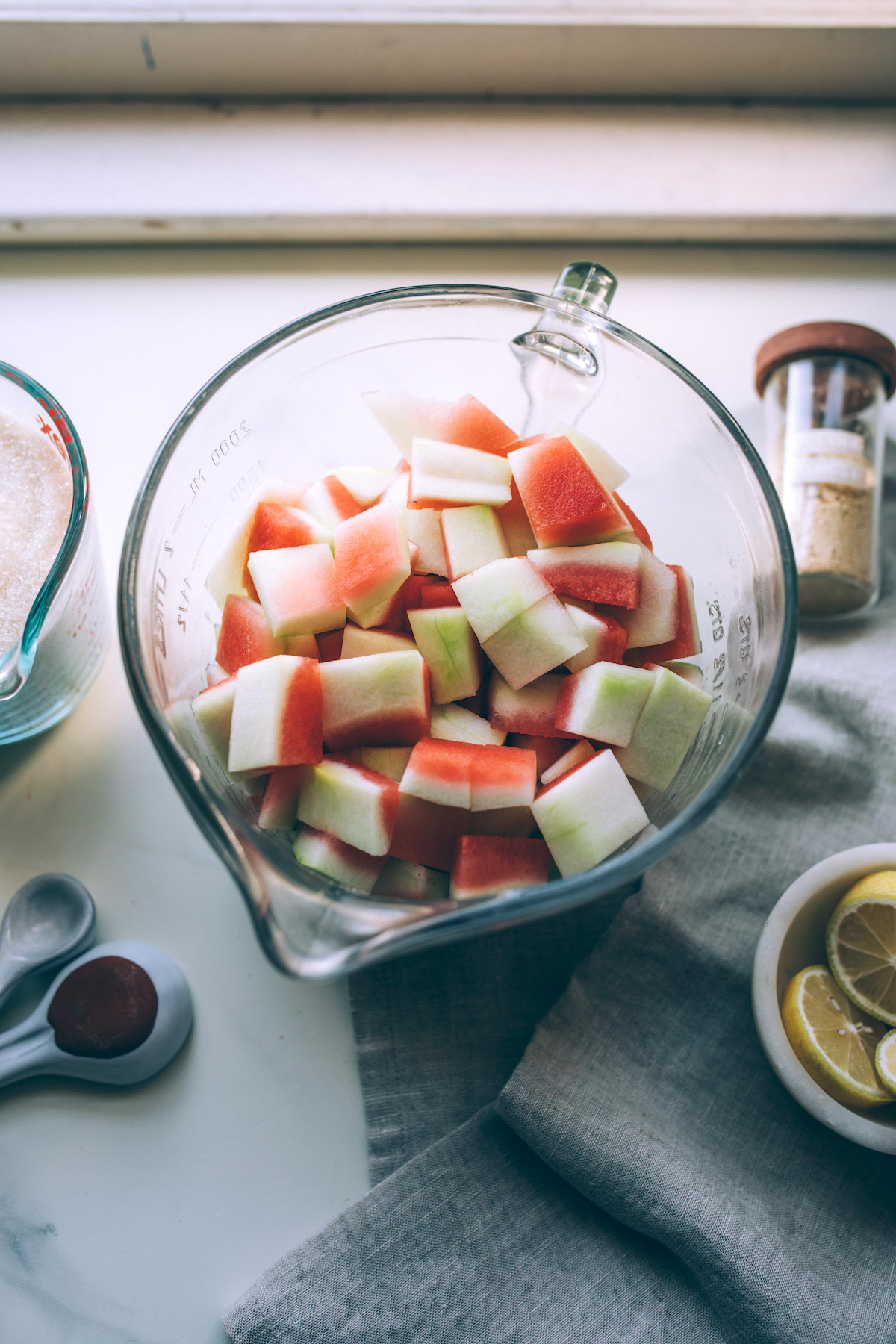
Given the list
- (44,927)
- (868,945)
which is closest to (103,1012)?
(44,927)

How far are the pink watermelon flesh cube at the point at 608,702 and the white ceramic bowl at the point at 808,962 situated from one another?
0.31 metres

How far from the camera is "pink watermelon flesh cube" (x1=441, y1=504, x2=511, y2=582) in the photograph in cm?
86

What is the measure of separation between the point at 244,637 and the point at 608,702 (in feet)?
1.15

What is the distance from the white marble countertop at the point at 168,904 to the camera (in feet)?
3.08

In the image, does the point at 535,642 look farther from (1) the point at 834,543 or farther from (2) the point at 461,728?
(1) the point at 834,543

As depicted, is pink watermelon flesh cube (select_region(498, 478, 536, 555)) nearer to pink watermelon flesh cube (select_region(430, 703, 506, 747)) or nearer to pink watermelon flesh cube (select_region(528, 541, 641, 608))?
pink watermelon flesh cube (select_region(528, 541, 641, 608))

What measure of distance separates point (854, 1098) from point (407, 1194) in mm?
473

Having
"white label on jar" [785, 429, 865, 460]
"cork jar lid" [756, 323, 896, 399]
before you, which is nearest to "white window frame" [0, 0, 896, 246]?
"cork jar lid" [756, 323, 896, 399]

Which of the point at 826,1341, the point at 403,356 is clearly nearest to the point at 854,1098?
the point at 826,1341

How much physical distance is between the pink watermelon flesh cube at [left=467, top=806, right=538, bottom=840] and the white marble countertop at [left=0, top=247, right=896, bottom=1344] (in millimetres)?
325

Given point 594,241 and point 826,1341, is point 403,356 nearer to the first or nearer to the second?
point 594,241

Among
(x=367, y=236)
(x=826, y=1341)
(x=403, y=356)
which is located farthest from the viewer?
(x=367, y=236)

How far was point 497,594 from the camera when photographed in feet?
2.66

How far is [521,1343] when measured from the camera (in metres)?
0.89
